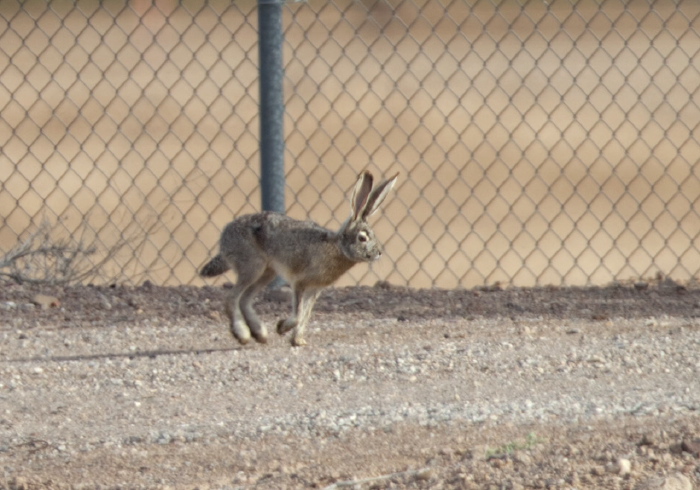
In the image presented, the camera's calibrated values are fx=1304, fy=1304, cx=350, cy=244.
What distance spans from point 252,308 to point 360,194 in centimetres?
75

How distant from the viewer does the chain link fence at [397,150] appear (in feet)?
29.4

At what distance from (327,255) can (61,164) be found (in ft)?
26.1

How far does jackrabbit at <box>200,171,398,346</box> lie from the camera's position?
19.4 feet

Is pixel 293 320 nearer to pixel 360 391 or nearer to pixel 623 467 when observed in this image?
pixel 360 391

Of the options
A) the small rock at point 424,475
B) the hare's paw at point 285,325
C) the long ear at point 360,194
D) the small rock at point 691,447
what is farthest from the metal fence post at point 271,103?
the small rock at point 691,447

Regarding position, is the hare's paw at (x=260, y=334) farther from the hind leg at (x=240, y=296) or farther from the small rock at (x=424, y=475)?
the small rock at (x=424, y=475)

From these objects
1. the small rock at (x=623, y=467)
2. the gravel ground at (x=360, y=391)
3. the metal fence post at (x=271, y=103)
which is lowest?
the small rock at (x=623, y=467)

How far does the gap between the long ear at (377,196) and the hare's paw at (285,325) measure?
1.90 ft

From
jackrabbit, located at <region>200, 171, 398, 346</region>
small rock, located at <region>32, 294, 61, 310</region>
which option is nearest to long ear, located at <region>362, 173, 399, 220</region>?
jackrabbit, located at <region>200, 171, 398, 346</region>

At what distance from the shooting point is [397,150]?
13.7 m

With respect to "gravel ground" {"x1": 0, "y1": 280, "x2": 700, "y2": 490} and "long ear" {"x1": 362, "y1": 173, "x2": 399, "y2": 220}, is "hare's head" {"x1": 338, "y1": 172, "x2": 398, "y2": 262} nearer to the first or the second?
"long ear" {"x1": 362, "y1": 173, "x2": 399, "y2": 220}

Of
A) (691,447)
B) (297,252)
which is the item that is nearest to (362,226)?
(297,252)

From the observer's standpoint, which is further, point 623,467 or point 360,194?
point 360,194

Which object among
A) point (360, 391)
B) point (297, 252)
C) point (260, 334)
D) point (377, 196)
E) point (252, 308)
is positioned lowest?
point (360, 391)
